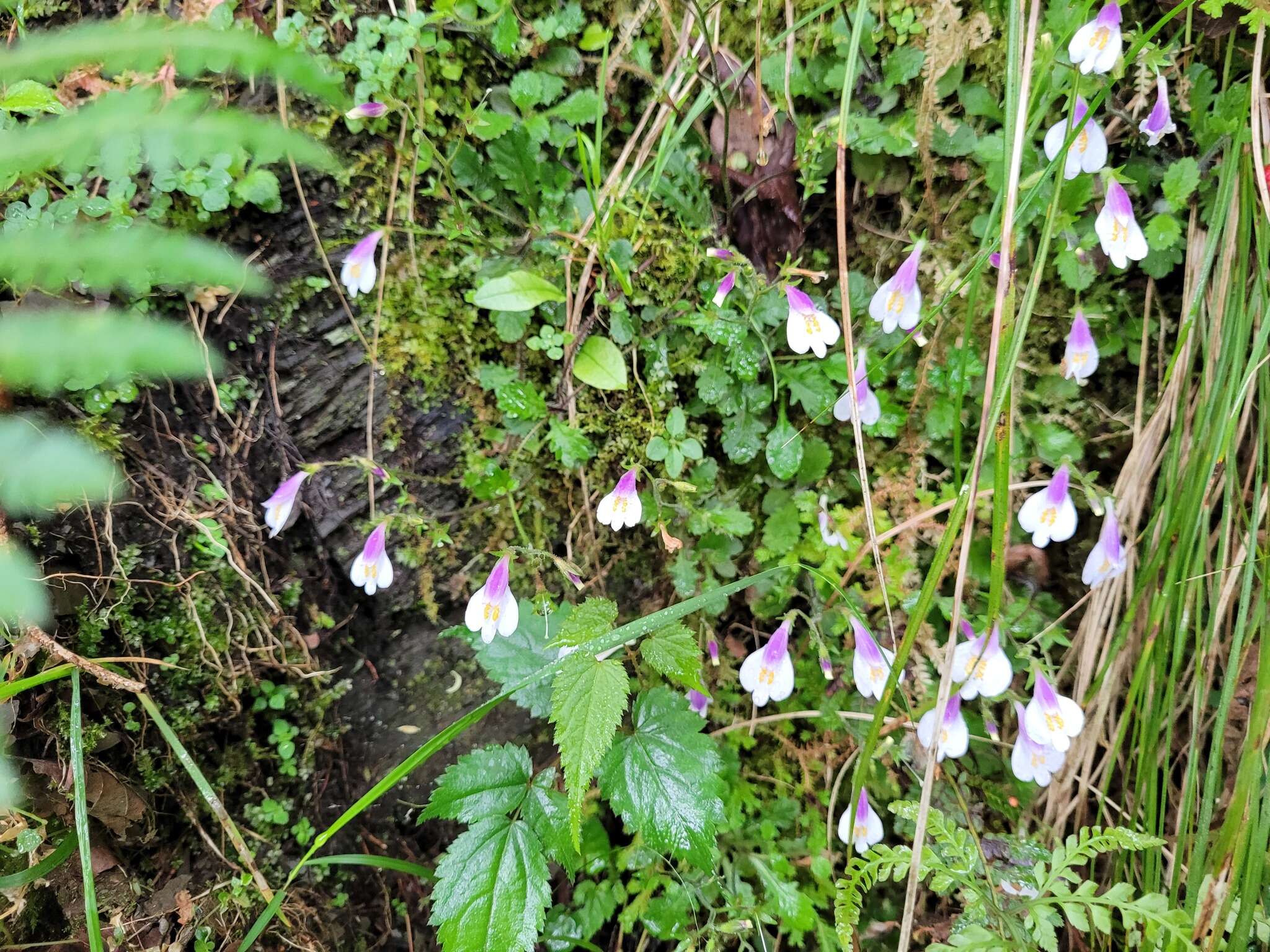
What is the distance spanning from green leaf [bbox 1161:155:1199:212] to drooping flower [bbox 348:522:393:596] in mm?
2197

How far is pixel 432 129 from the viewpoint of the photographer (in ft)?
6.18

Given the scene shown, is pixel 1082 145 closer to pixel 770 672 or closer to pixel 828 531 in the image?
pixel 828 531

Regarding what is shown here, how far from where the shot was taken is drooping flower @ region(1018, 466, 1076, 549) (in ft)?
5.90

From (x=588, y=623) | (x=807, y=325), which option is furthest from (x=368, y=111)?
(x=588, y=623)

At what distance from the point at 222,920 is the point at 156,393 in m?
1.30

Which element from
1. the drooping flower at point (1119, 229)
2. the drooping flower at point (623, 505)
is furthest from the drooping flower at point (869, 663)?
the drooping flower at point (1119, 229)

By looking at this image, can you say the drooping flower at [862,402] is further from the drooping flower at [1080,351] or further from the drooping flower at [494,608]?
the drooping flower at [494,608]

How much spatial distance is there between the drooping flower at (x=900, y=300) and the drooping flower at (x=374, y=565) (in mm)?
1419

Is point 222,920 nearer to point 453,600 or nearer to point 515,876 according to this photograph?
point 515,876

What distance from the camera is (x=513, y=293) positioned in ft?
6.16

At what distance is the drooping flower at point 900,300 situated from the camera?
181cm

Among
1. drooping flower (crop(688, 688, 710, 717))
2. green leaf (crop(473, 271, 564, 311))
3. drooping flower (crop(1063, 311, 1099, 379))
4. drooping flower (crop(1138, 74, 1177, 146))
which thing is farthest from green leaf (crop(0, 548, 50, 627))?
drooping flower (crop(1138, 74, 1177, 146))

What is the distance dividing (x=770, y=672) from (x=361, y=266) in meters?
1.49

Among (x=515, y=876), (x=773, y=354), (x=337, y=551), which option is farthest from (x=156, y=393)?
(x=773, y=354)
